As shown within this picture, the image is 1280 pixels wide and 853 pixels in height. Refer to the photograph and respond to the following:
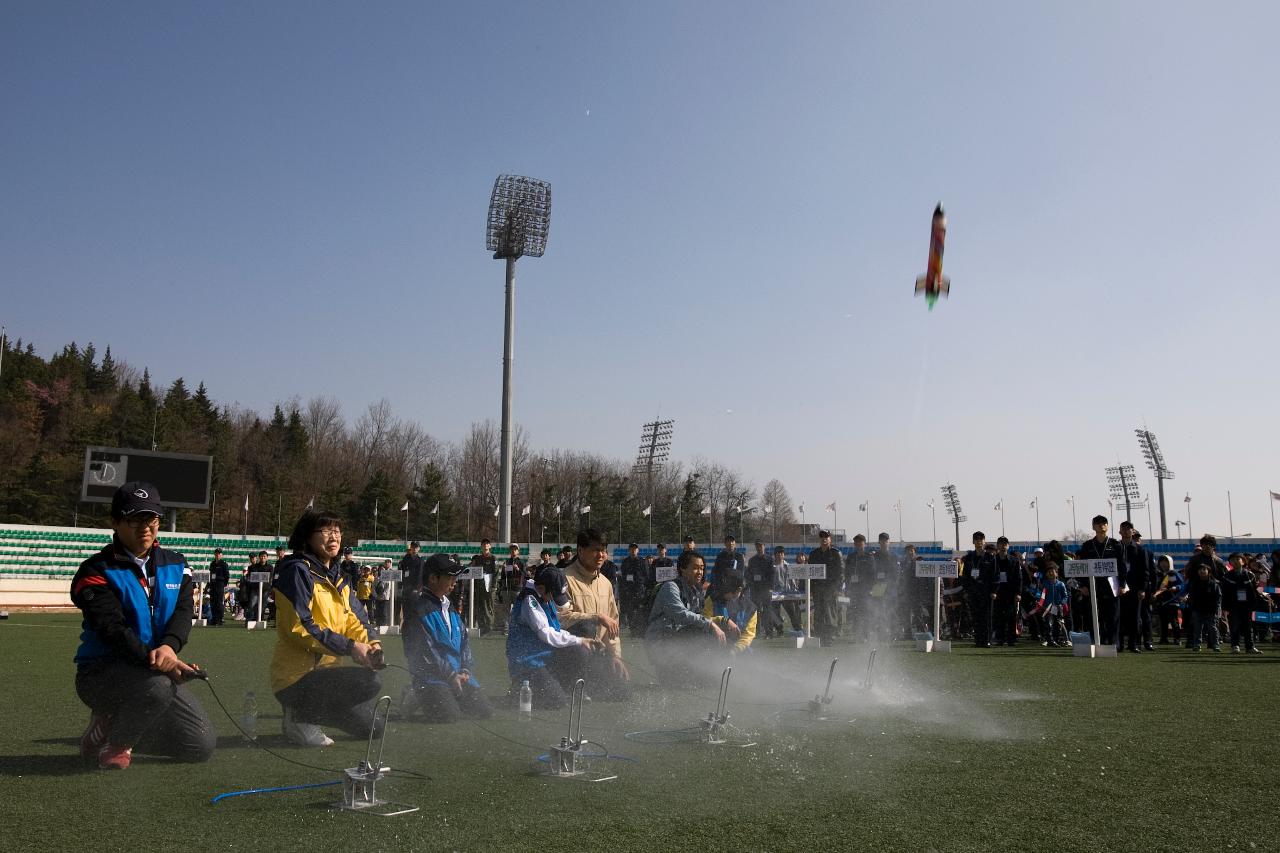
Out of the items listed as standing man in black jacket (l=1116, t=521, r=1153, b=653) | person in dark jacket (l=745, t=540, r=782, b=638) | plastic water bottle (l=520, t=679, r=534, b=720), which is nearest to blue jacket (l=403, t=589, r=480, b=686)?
plastic water bottle (l=520, t=679, r=534, b=720)

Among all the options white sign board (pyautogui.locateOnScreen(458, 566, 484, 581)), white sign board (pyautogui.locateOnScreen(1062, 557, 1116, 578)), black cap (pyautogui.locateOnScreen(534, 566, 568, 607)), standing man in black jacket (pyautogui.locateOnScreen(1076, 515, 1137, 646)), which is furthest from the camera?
white sign board (pyautogui.locateOnScreen(458, 566, 484, 581))

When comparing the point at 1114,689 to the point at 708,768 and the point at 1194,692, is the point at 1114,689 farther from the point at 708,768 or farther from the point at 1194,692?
the point at 708,768

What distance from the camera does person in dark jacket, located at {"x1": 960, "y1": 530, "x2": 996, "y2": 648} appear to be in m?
17.9

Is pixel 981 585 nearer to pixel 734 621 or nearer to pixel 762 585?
pixel 762 585

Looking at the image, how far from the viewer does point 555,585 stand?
9031 mm

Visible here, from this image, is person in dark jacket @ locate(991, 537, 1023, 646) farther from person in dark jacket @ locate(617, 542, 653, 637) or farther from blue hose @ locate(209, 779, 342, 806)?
blue hose @ locate(209, 779, 342, 806)

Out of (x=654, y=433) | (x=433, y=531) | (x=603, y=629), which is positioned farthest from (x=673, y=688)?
(x=654, y=433)

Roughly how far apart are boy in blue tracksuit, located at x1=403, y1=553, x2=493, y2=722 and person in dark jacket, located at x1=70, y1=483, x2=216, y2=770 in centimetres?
228

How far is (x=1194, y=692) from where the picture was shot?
9.95 m

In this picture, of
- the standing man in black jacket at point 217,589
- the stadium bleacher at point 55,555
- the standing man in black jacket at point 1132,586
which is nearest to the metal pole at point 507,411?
the stadium bleacher at point 55,555

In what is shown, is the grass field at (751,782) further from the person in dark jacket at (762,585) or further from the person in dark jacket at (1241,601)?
the person in dark jacket at (762,585)

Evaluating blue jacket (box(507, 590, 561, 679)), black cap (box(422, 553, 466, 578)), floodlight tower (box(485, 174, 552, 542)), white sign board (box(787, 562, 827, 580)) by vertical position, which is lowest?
blue jacket (box(507, 590, 561, 679))

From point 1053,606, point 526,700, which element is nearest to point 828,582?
point 1053,606

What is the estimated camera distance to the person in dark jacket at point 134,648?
564 centimetres
